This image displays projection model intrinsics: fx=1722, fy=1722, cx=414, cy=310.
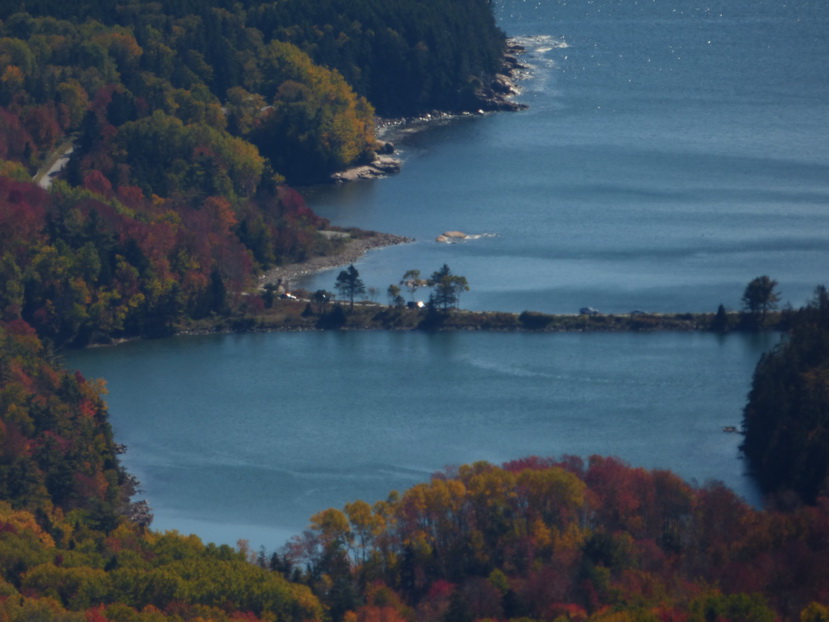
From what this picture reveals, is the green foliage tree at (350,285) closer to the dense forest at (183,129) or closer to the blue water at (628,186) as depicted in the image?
the blue water at (628,186)

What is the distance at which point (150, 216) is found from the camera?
42906 millimetres

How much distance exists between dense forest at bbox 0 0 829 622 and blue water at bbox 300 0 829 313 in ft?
10.5

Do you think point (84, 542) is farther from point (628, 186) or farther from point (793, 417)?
point (628, 186)

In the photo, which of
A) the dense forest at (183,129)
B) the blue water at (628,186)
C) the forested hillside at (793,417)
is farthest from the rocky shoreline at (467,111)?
the forested hillside at (793,417)

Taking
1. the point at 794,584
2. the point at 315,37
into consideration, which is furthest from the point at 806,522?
the point at 315,37

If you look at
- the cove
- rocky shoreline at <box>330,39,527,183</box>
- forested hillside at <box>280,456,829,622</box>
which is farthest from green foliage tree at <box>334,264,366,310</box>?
rocky shoreline at <box>330,39,527,183</box>

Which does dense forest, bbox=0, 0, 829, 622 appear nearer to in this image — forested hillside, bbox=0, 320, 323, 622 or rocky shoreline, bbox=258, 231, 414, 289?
forested hillside, bbox=0, 320, 323, 622

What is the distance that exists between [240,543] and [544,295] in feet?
53.6

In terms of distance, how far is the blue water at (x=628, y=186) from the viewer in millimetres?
42812

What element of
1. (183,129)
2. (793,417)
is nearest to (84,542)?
(793,417)

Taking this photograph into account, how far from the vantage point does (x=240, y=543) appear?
86.3 ft

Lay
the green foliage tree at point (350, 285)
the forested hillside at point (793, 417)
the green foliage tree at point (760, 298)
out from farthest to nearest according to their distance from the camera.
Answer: the green foliage tree at point (350, 285), the green foliage tree at point (760, 298), the forested hillside at point (793, 417)

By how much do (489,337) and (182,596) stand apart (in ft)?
53.3

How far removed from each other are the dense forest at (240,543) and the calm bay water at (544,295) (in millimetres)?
1498
